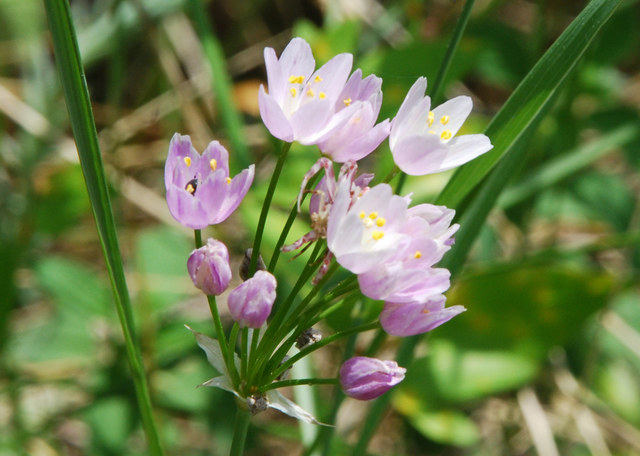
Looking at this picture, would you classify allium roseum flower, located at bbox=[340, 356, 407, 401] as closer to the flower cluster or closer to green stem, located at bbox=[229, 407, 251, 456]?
the flower cluster

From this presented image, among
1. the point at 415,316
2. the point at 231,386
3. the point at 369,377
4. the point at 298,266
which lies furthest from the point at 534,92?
the point at 298,266

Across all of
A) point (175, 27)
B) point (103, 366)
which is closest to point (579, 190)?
point (103, 366)

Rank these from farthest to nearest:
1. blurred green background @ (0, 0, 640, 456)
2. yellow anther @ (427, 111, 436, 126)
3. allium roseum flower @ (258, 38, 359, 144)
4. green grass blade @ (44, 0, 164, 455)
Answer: blurred green background @ (0, 0, 640, 456)
yellow anther @ (427, 111, 436, 126)
allium roseum flower @ (258, 38, 359, 144)
green grass blade @ (44, 0, 164, 455)

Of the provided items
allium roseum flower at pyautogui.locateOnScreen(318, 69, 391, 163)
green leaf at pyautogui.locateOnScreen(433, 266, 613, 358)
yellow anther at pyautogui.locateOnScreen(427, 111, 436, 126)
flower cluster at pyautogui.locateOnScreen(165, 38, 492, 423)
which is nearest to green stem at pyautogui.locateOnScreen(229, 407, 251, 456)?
flower cluster at pyautogui.locateOnScreen(165, 38, 492, 423)

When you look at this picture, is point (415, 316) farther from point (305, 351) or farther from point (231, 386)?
point (231, 386)

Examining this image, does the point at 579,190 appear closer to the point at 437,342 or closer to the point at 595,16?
the point at 437,342

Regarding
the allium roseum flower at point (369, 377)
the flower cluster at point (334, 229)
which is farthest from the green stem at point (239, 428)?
the allium roseum flower at point (369, 377)
